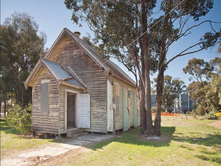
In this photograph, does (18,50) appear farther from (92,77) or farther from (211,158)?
(211,158)

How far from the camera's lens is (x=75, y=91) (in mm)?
10422

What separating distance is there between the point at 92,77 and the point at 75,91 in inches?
58.3

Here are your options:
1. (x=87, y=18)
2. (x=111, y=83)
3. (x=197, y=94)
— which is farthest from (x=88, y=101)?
(x=197, y=94)

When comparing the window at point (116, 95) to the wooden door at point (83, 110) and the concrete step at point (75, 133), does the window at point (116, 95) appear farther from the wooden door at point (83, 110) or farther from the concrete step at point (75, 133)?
the concrete step at point (75, 133)

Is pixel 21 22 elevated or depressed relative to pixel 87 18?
elevated

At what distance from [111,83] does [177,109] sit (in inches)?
1597

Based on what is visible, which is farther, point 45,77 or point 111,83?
point 111,83

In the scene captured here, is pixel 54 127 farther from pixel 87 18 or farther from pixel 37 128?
pixel 87 18

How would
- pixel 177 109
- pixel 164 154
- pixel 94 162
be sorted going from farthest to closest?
pixel 177 109 < pixel 164 154 < pixel 94 162

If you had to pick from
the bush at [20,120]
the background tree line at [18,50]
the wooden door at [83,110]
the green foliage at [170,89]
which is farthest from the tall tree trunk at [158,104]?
the green foliage at [170,89]

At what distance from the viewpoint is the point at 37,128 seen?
32.2ft

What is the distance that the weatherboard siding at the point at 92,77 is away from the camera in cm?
1042

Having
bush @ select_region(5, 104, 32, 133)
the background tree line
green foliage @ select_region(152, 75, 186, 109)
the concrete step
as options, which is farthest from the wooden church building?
green foliage @ select_region(152, 75, 186, 109)

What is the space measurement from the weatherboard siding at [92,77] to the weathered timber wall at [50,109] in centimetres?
235
